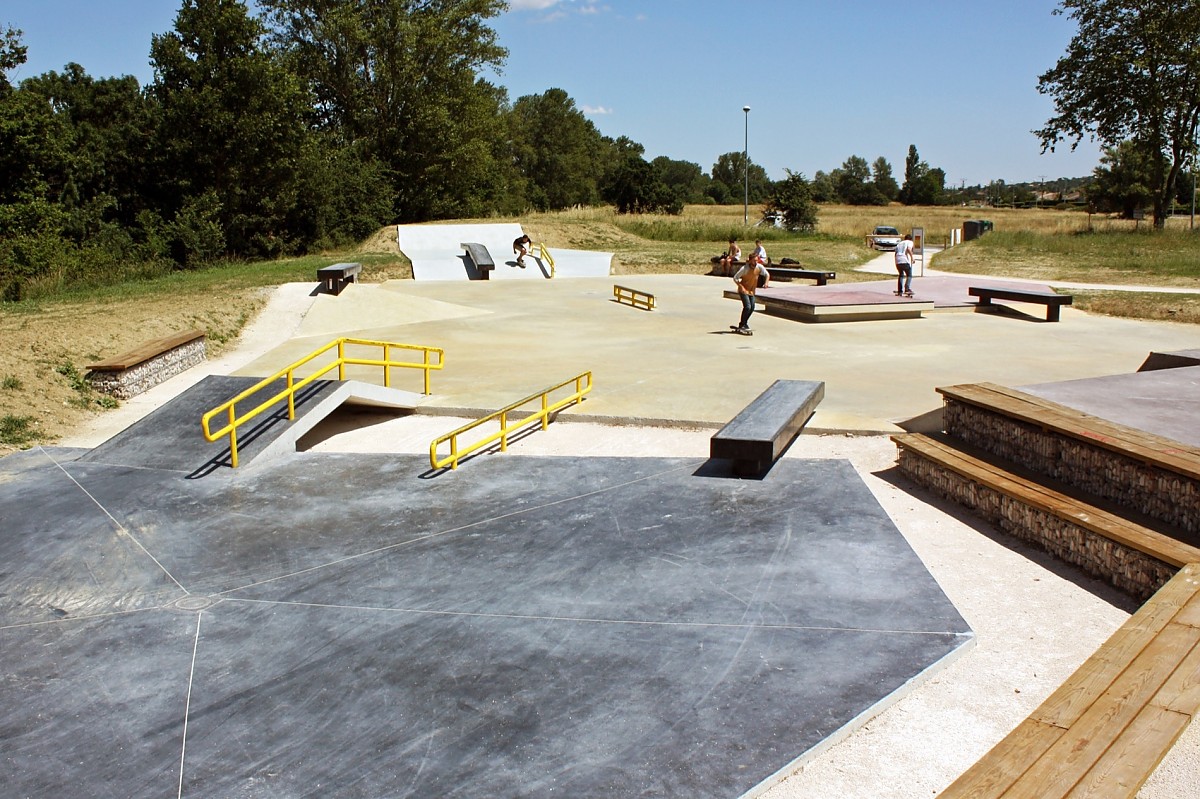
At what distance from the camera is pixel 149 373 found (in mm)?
13984

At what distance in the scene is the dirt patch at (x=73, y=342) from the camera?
11957 millimetres

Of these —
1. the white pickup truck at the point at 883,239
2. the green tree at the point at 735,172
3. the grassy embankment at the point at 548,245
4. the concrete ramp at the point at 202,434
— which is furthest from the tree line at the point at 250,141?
the green tree at the point at 735,172

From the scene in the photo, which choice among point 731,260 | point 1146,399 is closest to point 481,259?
point 731,260

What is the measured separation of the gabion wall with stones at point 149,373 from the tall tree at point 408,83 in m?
30.4

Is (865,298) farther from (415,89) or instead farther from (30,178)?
(415,89)

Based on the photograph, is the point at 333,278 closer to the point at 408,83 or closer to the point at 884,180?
the point at 408,83

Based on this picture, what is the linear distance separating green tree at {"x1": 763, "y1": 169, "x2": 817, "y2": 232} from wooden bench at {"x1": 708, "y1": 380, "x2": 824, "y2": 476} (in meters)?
41.6

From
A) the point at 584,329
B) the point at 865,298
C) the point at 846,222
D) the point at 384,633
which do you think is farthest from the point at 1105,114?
the point at 384,633

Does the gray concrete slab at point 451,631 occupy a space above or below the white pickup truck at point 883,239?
below

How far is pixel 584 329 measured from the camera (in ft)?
60.5

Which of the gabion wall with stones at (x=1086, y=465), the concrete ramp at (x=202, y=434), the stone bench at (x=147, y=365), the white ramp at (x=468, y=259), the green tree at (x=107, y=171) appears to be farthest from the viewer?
the green tree at (x=107, y=171)

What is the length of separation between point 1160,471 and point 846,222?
5463cm

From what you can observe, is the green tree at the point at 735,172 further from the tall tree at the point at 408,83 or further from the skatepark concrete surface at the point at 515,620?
the skatepark concrete surface at the point at 515,620

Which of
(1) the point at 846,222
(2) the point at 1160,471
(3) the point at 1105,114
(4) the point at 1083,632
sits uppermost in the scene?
(3) the point at 1105,114
